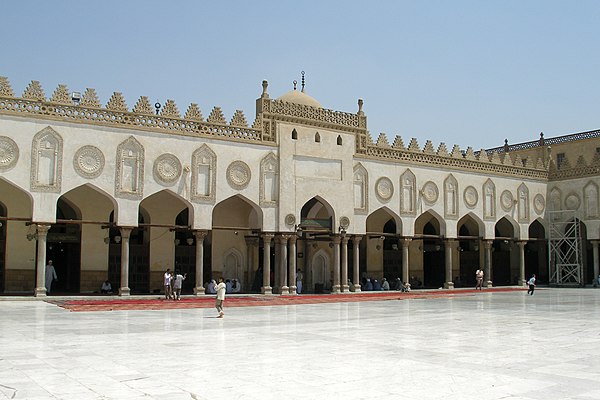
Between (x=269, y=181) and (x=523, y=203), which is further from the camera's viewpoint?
(x=523, y=203)

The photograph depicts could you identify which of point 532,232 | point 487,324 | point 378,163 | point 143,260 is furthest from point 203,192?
point 532,232

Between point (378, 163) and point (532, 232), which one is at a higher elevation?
point (378, 163)

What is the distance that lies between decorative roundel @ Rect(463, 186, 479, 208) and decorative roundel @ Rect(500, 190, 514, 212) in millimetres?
1855

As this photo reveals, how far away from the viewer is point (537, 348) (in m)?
9.73

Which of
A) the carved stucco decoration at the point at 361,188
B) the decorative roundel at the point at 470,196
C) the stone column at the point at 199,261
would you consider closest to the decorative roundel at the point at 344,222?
the carved stucco decoration at the point at 361,188

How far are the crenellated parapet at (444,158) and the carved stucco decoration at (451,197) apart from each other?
668 millimetres

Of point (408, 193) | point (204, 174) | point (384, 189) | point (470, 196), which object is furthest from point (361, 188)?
point (204, 174)

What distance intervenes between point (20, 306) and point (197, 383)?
41.9 feet

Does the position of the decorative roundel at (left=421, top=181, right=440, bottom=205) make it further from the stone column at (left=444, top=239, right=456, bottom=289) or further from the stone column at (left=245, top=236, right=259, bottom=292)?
the stone column at (left=245, top=236, right=259, bottom=292)

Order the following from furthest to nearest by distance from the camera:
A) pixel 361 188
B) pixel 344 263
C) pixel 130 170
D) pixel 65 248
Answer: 1. pixel 361 188
2. pixel 344 263
3. pixel 65 248
4. pixel 130 170

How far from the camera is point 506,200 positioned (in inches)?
1293

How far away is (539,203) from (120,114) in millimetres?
22651

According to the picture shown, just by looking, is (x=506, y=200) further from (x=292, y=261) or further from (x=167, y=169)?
(x=167, y=169)

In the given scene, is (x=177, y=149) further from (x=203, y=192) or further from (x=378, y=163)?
(x=378, y=163)
